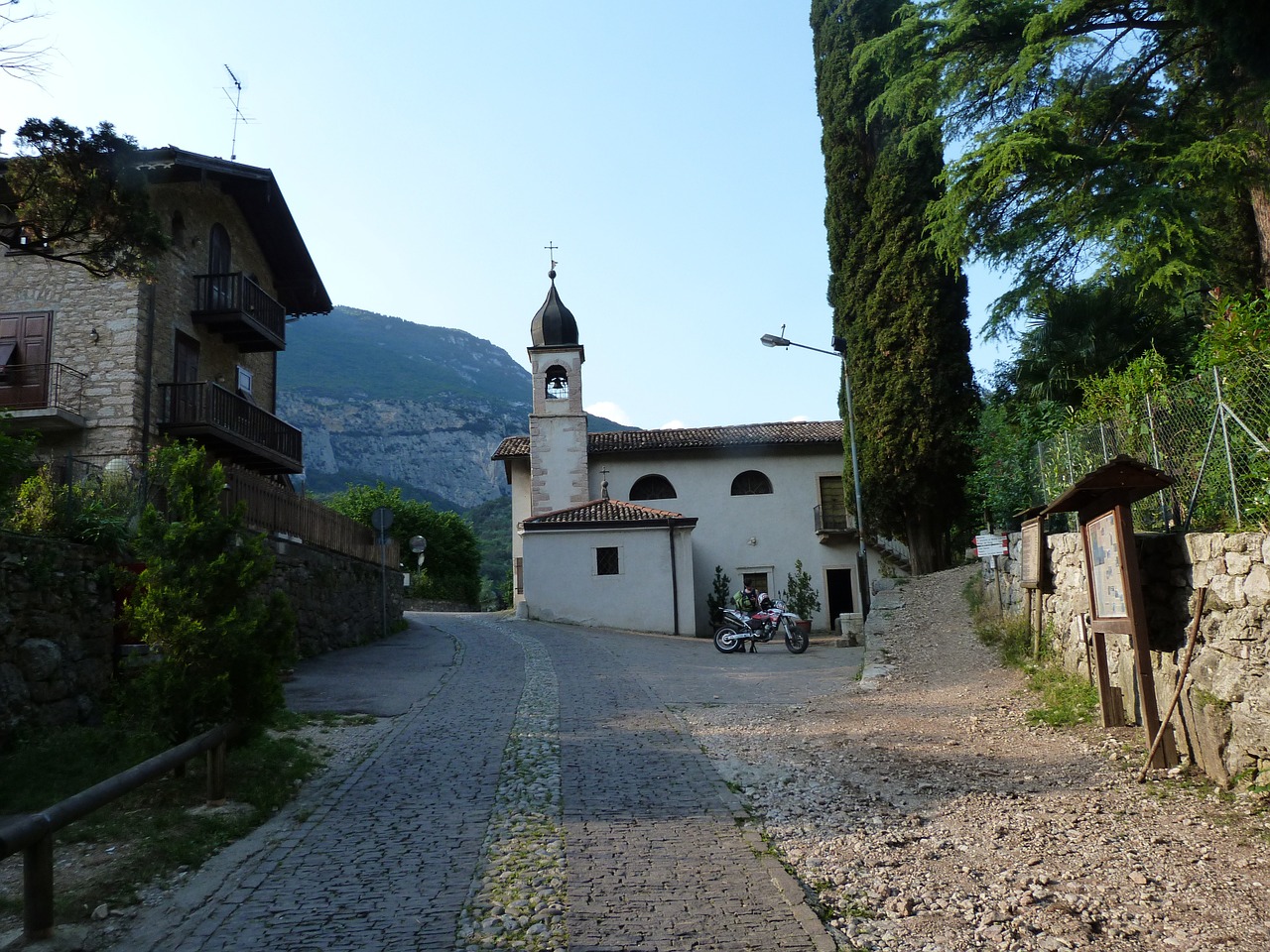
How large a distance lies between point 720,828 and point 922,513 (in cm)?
1867

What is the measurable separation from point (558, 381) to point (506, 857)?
91.3 ft

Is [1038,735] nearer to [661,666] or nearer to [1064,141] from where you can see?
[1064,141]

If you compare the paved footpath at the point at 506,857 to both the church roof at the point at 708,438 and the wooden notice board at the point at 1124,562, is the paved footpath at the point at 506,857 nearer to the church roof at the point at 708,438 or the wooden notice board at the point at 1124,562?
the wooden notice board at the point at 1124,562

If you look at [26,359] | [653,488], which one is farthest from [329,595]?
[653,488]

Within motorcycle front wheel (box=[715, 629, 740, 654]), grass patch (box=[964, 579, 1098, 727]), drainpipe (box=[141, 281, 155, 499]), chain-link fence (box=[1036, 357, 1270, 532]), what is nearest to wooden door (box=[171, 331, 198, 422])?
drainpipe (box=[141, 281, 155, 499])

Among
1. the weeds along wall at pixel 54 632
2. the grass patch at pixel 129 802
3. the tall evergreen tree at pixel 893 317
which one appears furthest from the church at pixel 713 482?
the grass patch at pixel 129 802

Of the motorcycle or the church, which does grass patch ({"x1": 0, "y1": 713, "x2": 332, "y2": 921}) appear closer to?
the motorcycle

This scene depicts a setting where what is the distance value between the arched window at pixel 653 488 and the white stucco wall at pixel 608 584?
214 inches

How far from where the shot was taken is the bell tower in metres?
31.5

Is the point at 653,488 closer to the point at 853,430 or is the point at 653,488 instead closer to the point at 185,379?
the point at 853,430

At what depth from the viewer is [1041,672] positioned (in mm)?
10477

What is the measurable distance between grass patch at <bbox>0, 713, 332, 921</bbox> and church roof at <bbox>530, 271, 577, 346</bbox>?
2480cm

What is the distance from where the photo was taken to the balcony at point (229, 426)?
17531 millimetres

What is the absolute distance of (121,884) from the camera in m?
4.96
